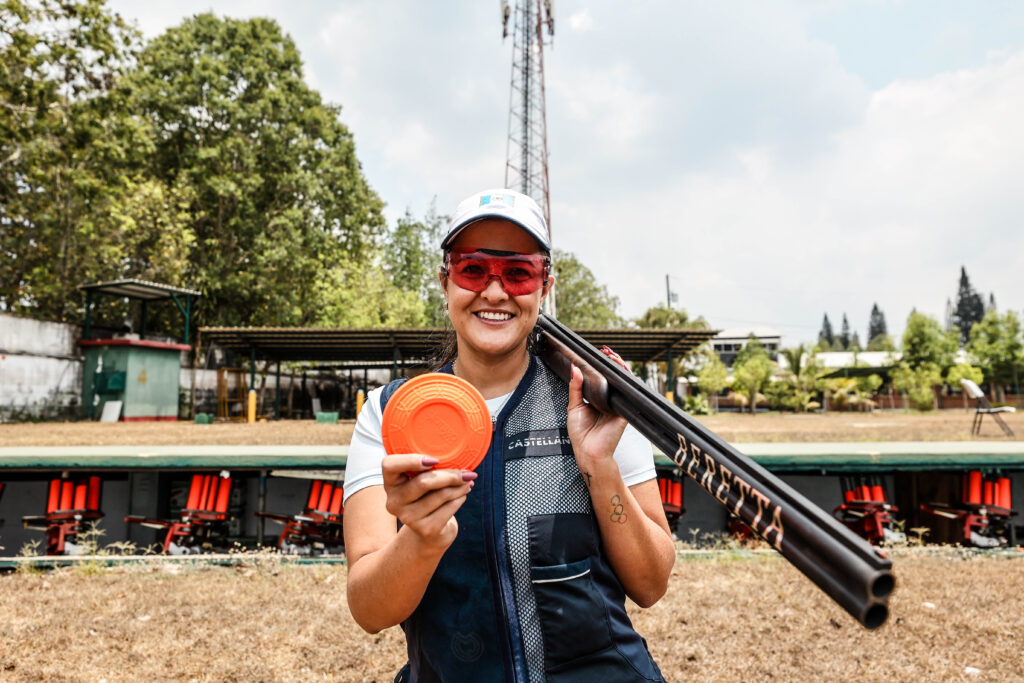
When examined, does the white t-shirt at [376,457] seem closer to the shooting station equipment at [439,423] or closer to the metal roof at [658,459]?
the shooting station equipment at [439,423]

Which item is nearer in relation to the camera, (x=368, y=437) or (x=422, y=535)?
(x=422, y=535)

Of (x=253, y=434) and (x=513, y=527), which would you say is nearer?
(x=513, y=527)

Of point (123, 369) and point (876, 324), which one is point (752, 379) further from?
point (876, 324)

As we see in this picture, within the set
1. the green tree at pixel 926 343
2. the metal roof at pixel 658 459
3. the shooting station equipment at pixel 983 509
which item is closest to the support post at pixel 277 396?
the metal roof at pixel 658 459

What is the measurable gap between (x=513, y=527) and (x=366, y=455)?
469 mm

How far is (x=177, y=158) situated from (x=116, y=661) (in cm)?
3276

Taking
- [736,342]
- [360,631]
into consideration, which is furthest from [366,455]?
[736,342]

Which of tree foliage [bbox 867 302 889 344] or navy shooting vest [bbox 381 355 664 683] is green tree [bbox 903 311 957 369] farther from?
tree foliage [bbox 867 302 889 344]

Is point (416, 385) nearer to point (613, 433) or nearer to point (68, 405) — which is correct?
point (613, 433)

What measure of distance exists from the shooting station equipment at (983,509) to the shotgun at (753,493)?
28.1 ft

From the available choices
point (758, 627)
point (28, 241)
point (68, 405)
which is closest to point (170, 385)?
point (68, 405)

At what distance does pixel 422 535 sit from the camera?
57.2 inches

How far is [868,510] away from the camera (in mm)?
8336

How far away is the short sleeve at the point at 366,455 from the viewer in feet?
5.84
